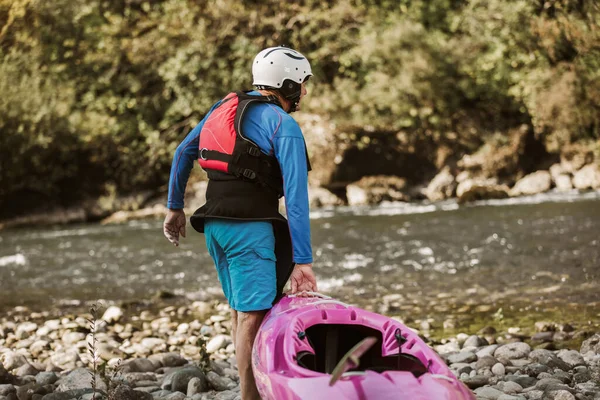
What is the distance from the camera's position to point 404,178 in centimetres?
1514

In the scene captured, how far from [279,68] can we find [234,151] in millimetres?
369

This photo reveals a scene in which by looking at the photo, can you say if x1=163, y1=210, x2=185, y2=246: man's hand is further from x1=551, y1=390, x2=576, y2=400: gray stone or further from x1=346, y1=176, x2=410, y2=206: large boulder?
x1=346, y1=176, x2=410, y2=206: large boulder

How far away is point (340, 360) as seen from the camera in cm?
231

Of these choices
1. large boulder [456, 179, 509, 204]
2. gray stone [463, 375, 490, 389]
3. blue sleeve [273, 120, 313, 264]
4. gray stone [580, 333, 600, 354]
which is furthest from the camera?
large boulder [456, 179, 509, 204]

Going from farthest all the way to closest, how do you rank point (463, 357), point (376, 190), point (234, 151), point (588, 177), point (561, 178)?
point (376, 190), point (561, 178), point (588, 177), point (463, 357), point (234, 151)

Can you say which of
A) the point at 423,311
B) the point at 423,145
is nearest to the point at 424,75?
the point at 423,145

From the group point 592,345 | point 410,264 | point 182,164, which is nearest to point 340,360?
point 182,164

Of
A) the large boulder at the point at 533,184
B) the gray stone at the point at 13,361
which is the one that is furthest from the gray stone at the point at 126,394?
the large boulder at the point at 533,184

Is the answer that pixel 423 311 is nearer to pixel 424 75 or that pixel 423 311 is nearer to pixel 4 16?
pixel 4 16

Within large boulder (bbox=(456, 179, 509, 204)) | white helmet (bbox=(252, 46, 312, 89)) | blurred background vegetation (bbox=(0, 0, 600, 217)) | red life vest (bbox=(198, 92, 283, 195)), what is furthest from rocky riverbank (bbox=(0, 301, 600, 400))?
blurred background vegetation (bbox=(0, 0, 600, 217))

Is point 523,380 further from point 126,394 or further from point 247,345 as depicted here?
point 126,394

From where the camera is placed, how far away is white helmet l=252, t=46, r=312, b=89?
2779 mm

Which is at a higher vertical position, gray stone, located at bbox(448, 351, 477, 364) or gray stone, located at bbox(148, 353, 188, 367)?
gray stone, located at bbox(448, 351, 477, 364)

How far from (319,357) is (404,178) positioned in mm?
12775
